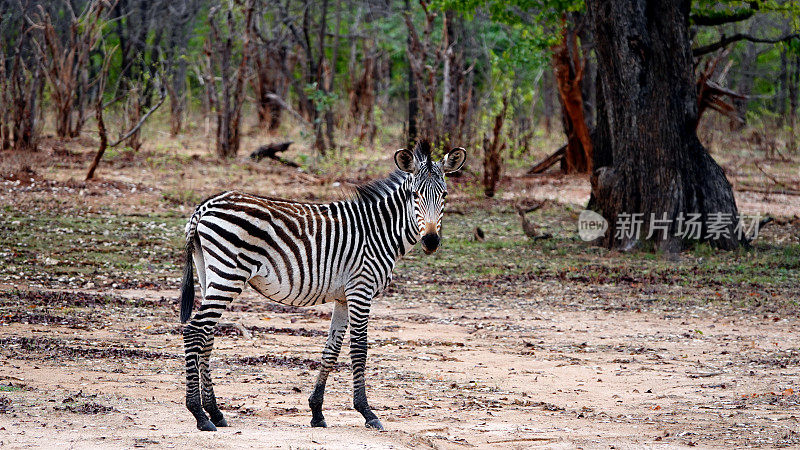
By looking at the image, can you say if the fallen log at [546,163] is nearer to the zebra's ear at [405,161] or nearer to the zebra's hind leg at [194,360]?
the zebra's ear at [405,161]

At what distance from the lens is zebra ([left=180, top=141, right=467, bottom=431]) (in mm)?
5574

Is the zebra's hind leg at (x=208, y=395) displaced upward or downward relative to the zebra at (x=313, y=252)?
downward

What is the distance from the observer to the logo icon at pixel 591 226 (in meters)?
14.8

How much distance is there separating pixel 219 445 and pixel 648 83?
1063 centimetres

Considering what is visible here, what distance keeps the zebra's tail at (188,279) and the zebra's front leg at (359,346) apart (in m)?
0.97

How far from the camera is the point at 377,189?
6277 millimetres

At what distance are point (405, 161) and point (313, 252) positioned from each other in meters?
0.93

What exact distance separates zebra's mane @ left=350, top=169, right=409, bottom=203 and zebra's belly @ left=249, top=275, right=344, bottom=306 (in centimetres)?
67

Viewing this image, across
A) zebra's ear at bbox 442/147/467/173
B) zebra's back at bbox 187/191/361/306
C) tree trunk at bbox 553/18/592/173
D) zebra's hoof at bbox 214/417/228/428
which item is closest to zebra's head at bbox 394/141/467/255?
zebra's ear at bbox 442/147/467/173

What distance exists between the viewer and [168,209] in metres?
16.3

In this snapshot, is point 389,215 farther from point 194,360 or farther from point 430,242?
point 194,360

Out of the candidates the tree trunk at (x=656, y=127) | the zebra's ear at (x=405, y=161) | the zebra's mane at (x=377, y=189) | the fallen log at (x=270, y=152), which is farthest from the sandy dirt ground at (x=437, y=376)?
the fallen log at (x=270, y=152)

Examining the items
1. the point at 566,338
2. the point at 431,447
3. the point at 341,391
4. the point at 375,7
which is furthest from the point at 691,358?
the point at 375,7

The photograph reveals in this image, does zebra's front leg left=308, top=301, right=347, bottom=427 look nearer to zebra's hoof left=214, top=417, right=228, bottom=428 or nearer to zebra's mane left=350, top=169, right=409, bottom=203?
zebra's hoof left=214, top=417, right=228, bottom=428
